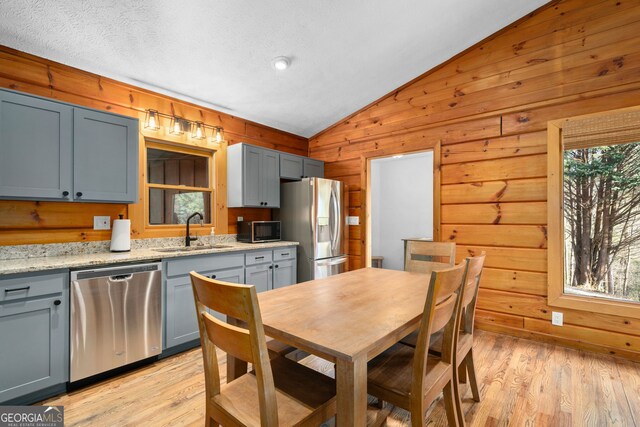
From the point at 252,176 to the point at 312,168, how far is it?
1078mm

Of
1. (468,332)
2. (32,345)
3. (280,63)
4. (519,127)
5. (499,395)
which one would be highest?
(280,63)

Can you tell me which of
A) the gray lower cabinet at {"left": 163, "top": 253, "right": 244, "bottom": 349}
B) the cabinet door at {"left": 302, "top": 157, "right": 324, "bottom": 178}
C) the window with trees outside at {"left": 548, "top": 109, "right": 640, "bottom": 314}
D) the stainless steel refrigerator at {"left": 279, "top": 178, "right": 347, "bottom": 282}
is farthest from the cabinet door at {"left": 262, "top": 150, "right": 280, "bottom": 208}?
the window with trees outside at {"left": 548, "top": 109, "right": 640, "bottom": 314}

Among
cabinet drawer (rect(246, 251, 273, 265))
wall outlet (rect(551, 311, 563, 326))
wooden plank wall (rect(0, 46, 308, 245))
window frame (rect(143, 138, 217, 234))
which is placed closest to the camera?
wooden plank wall (rect(0, 46, 308, 245))

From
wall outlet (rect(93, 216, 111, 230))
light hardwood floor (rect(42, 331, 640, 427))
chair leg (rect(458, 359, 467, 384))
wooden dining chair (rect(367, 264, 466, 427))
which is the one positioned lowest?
light hardwood floor (rect(42, 331, 640, 427))

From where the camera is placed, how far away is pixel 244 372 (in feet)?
4.81

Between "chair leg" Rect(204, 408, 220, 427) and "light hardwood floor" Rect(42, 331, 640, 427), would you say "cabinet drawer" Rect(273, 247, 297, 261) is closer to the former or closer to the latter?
"light hardwood floor" Rect(42, 331, 640, 427)

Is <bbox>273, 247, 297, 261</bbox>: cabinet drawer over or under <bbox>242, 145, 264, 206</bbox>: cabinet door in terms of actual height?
under

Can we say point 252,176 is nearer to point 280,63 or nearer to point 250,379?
point 280,63

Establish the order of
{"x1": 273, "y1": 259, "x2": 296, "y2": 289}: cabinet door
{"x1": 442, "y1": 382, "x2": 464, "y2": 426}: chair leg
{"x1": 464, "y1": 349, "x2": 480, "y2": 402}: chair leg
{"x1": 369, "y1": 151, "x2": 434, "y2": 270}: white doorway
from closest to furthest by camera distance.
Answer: {"x1": 442, "y1": 382, "x2": 464, "y2": 426}: chair leg → {"x1": 464, "y1": 349, "x2": 480, "y2": 402}: chair leg → {"x1": 273, "y1": 259, "x2": 296, "y2": 289}: cabinet door → {"x1": 369, "y1": 151, "x2": 434, "y2": 270}: white doorway

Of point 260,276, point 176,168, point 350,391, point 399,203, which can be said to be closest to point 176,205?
point 176,168

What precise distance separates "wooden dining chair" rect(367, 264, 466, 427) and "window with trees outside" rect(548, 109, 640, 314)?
2.04m

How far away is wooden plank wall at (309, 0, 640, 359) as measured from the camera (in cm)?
257

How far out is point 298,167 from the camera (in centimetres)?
418

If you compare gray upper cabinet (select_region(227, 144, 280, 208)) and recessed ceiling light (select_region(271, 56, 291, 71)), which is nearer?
recessed ceiling light (select_region(271, 56, 291, 71))
